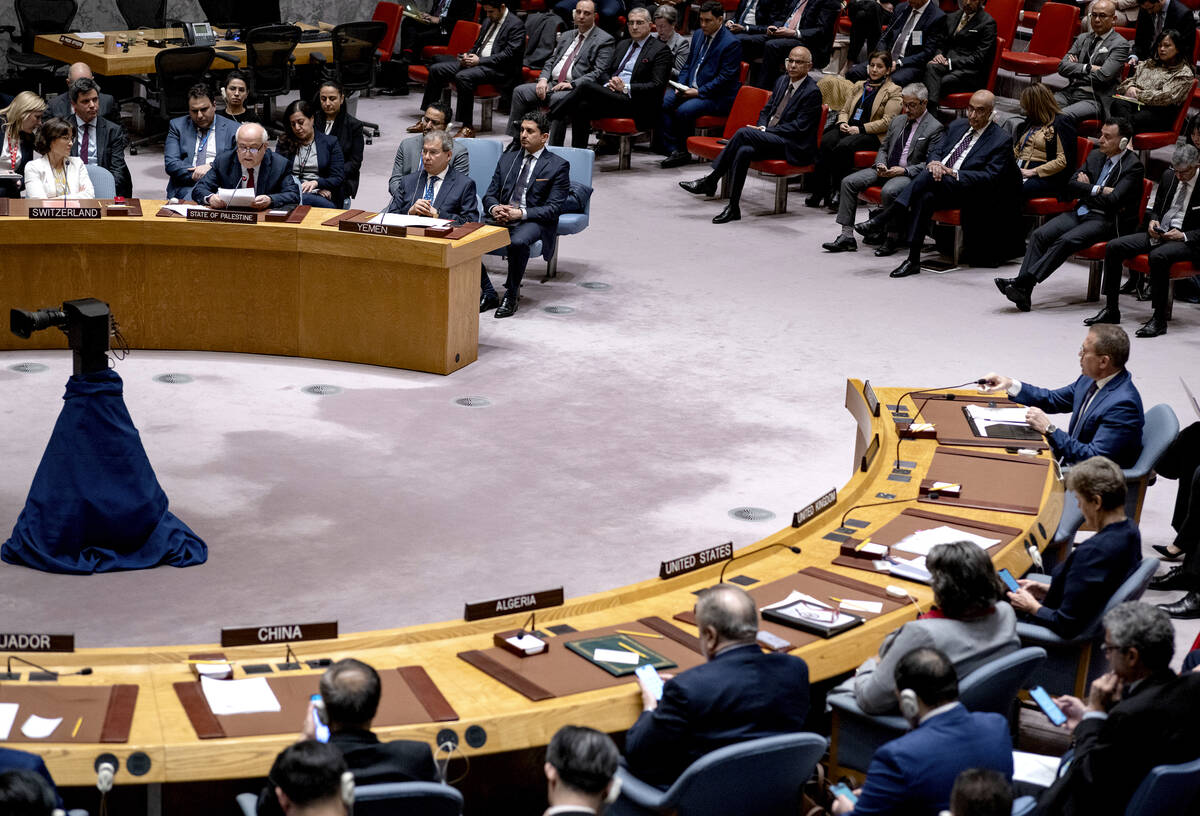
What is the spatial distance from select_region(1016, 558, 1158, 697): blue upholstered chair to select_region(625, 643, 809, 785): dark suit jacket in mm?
1263

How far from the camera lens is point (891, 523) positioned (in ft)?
17.1

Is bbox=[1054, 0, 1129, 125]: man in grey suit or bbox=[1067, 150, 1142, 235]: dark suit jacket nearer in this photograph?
bbox=[1067, 150, 1142, 235]: dark suit jacket

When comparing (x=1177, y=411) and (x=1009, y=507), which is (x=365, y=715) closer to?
(x=1009, y=507)

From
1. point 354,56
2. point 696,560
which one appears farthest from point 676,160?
point 696,560

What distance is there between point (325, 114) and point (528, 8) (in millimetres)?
5965

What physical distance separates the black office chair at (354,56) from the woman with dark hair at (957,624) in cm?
1048

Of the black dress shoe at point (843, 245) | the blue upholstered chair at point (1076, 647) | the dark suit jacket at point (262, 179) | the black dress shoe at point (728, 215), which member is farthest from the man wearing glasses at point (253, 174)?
the blue upholstered chair at point (1076, 647)

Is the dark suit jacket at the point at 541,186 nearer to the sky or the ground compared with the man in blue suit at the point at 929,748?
nearer to the sky

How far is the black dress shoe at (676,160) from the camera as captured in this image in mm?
13320

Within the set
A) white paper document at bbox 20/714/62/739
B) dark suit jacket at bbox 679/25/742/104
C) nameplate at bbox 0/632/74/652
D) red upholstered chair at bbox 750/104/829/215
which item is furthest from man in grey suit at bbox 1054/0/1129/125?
white paper document at bbox 20/714/62/739

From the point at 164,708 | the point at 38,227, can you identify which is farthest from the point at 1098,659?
the point at 38,227

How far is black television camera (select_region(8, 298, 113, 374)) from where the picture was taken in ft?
18.5

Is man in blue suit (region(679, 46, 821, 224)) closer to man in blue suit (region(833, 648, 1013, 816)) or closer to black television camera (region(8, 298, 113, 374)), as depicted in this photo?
black television camera (region(8, 298, 113, 374))

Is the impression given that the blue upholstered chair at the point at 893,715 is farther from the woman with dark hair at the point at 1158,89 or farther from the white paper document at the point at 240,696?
the woman with dark hair at the point at 1158,89
